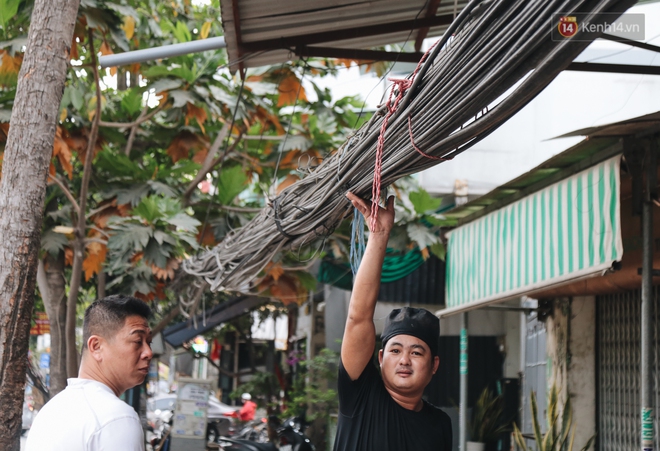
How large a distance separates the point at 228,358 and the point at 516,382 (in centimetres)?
1870

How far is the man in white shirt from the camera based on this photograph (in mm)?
2268

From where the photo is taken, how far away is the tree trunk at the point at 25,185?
3947 mm

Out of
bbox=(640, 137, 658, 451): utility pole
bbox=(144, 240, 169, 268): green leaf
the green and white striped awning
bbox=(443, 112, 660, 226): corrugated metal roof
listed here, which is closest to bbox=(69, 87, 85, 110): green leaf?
bbox=(144, 240, 169, 268): green leaf

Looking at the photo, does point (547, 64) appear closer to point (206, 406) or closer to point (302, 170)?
point (302, 170)

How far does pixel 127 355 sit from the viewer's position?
262 cm

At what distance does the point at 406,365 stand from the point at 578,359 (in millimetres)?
5413

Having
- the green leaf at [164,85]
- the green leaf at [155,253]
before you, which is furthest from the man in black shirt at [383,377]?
the green leaf at [164,85]

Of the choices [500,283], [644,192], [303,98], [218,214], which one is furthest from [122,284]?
[644,192]

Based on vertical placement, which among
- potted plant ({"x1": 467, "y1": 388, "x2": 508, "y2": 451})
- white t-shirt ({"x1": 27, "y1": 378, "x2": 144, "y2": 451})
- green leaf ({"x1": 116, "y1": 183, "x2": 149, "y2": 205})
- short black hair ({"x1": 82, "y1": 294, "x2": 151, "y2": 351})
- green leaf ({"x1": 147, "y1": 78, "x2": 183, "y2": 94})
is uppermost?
green leaf ({"x1": 147, "y1": 78, "x2": 183, "y2": 94})

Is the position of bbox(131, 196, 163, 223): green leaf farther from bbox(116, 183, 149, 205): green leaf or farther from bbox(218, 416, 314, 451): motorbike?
bbox(218, 416, 314, 451): motorbike

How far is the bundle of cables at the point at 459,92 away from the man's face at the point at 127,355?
3.34 ft

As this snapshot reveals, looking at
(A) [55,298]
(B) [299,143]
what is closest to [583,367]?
(B) [299,143]

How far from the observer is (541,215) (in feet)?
20.1

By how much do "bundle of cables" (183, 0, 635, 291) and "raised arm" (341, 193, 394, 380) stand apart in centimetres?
24
